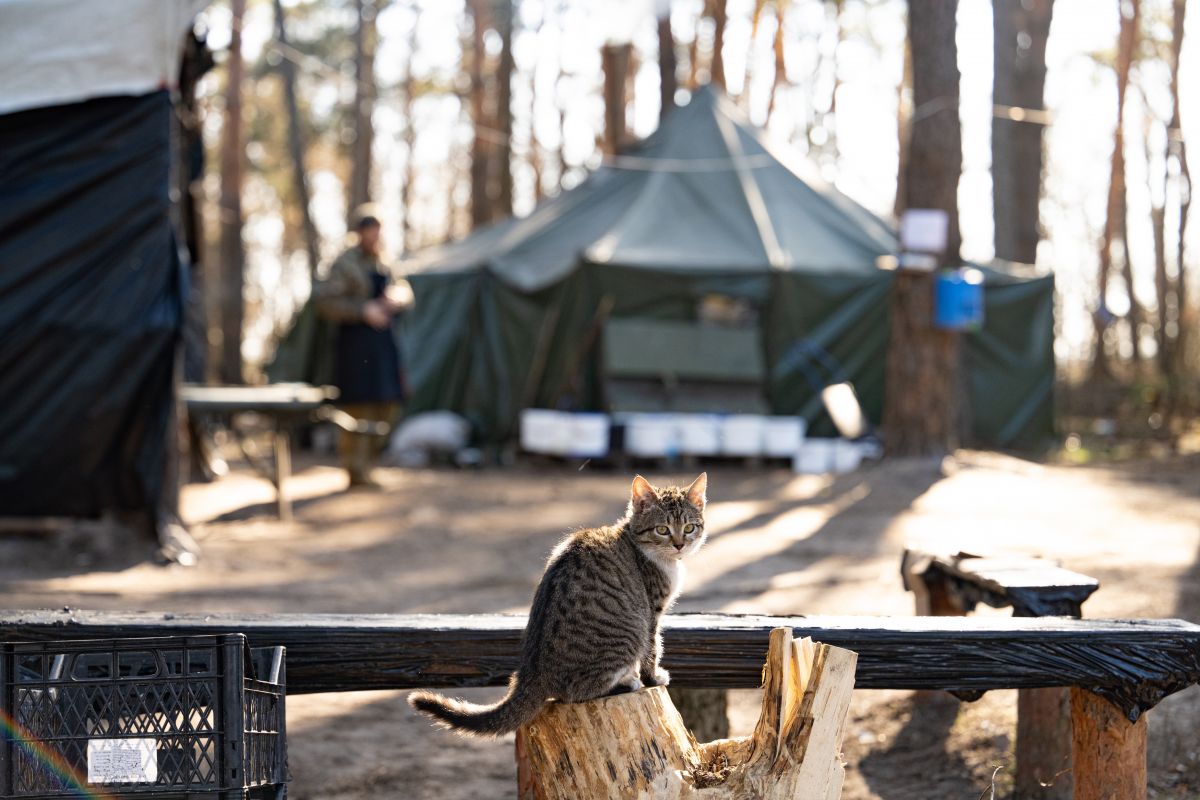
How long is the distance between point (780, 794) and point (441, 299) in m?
11.6

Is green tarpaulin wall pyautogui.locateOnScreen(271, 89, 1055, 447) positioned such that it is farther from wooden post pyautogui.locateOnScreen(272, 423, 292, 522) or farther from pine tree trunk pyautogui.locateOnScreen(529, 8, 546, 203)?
pine tree trunk pyautogui.locateOnScreen(529, 8, 546, 203)

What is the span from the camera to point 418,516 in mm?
9133

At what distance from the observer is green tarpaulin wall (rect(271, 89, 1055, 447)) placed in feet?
41.2

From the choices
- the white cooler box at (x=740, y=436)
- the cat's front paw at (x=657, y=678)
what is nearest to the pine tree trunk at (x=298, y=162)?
the white cooler box at (x=740, y=436)

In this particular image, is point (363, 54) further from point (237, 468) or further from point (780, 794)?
point (780, 794)

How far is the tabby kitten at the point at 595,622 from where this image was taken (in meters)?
2.78

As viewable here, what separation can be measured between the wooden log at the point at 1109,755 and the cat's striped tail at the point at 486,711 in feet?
4.89

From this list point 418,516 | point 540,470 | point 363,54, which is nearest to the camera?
point 418,516

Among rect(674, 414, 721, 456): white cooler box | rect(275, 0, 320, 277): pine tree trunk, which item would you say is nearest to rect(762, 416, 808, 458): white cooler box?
rect(674, 414, 721, 456): white cooler box

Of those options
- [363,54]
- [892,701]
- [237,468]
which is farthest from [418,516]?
[363,54]

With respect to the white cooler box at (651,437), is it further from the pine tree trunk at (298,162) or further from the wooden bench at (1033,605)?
the pine tree trunk at (298,162)

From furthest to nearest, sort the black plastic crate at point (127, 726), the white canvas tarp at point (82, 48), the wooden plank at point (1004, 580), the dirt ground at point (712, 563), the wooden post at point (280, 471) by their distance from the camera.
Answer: the wooden post at point (280, 471) < the white canvas tarp at point (82, 48) < the dirt ground at point (712, 563) < the wooden plank at point (1004, 580) < the black plastic crate at point (127, 726)

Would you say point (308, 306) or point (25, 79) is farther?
point (308, 306)

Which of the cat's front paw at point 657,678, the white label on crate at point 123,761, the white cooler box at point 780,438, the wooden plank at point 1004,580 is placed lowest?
the white cooler box at point 780,438
